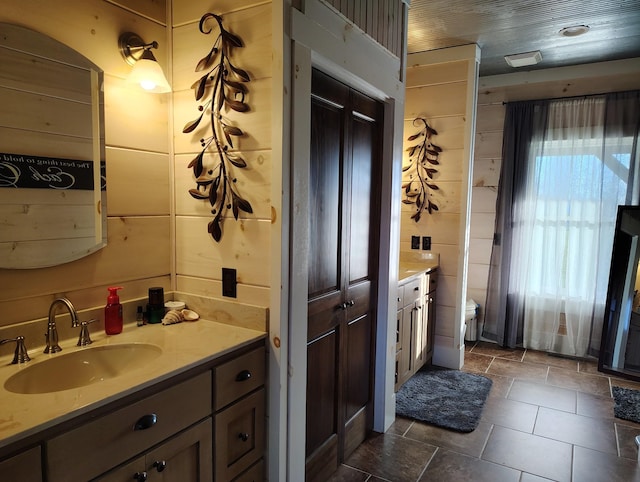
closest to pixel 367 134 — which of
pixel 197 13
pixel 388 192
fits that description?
pixel 388 192

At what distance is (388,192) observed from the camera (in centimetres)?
252

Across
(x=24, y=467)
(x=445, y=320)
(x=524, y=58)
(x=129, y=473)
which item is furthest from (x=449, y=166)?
(x=24, y=467)

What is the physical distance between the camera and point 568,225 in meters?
3.99

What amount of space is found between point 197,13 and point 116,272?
113cm

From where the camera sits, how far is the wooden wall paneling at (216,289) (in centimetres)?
176

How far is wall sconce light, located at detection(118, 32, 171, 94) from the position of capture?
1.72 m

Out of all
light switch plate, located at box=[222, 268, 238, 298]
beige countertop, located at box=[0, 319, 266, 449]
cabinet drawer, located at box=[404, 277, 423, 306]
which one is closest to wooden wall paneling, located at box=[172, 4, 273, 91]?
light switch plate, located at box=[222, 268, 238, 298]

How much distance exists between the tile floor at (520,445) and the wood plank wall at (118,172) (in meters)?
1.47

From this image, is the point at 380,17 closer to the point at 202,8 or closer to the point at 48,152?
the point at 202,8

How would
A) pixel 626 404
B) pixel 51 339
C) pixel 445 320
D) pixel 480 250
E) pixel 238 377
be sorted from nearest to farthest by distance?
1. pixel 51 339
2. pixel 238 377
3. pixel 626 404
4. pixel 445 320
5. pixel 480 250

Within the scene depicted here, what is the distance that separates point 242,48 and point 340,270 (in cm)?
110

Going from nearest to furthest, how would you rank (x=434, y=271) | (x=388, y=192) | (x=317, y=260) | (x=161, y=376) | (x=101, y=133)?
(x=161, y=376), (x=101, y=133), (x=317, y=260), (x=388, y=192), (x=434, y=271)

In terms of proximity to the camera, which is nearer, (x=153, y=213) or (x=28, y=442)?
(x=28, y=442)

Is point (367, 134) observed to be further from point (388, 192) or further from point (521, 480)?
point (521, 480)
